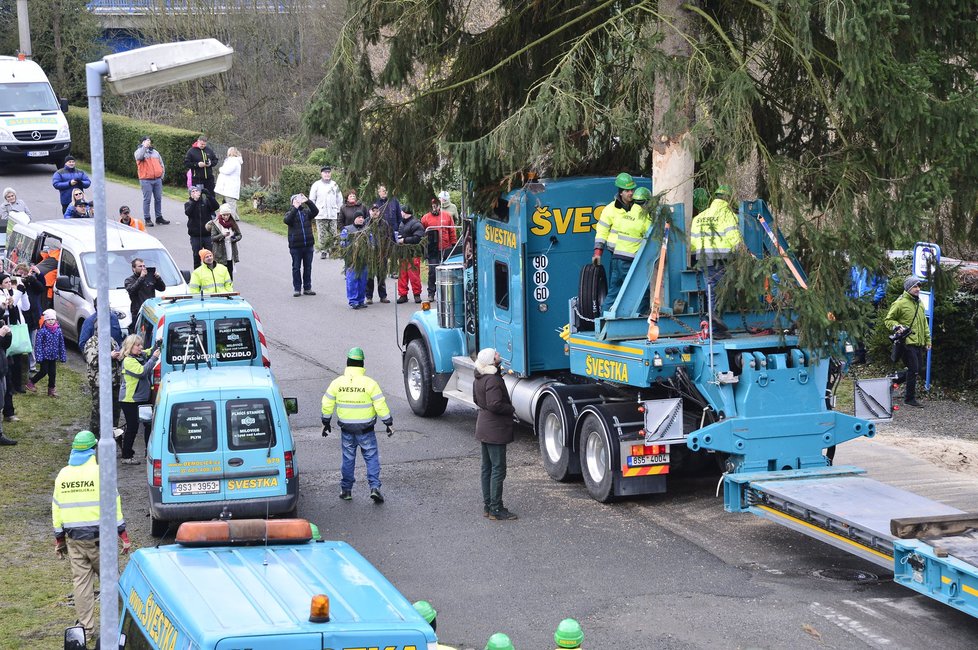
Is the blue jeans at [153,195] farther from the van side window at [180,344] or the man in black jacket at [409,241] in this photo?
the van side window at [180,344]

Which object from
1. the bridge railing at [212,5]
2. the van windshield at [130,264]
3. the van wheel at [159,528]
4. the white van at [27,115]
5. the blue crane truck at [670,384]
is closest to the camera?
the blue crane truck at [670,384]

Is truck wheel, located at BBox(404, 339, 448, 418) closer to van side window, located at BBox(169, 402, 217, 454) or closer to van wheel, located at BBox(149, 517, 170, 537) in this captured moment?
van side window, located at BBox(169, 402, 217, 454)

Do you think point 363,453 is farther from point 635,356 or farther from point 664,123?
point 664,123

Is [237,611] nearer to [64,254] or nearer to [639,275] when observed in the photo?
[639,275]

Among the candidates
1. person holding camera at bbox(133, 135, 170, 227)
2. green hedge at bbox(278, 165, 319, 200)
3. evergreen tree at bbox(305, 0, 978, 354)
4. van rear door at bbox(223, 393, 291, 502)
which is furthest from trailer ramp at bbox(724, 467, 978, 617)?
green hedge at bbox(278, 165, 319, 200)

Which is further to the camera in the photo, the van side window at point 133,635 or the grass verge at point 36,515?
the grass verge at point 36,515

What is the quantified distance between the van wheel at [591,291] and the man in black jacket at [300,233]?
33.2 feet

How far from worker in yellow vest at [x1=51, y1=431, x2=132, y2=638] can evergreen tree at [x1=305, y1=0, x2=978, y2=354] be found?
5555 millimetres

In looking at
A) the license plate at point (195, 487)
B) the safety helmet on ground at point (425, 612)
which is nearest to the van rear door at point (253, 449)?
the license plate at point (195, 487)

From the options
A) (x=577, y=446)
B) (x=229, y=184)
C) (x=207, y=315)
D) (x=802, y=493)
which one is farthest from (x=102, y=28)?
(x=802, y=493)

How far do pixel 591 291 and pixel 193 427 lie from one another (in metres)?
4.49

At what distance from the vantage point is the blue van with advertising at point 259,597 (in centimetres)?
578

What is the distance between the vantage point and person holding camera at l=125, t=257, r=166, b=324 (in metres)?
19.0

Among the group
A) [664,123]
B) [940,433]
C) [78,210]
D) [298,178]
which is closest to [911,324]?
[940,433]
